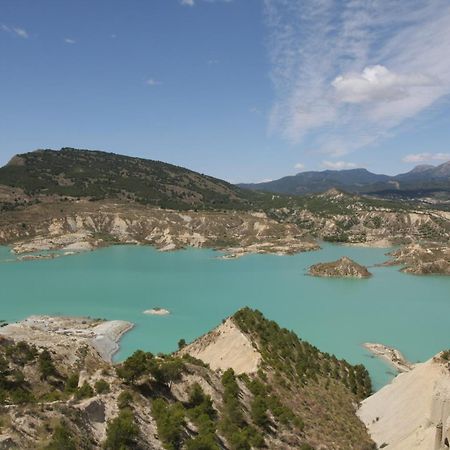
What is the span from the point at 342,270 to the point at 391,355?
55818 mm

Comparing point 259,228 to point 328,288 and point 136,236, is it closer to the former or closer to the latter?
point 136,236

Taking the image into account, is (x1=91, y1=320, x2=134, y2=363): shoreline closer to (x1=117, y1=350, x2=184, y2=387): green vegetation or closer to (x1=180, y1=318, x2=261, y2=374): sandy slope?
(x1=180, y1=318, x2=261, y2=374): sandy slope

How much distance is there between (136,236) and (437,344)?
11509 cm

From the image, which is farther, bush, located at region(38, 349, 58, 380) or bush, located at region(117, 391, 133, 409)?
bush, located at region(38, 349, 58, 380)

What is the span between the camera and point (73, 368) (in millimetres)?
35438

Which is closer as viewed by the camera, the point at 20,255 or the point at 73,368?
the point at 73,368

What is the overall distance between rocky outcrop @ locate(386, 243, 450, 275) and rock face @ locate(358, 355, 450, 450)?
8057 centimetres

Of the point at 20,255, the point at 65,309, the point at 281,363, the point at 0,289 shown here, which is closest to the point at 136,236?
the point at 20,255

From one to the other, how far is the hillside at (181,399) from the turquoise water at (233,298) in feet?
35.8

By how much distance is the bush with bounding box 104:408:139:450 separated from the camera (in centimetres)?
1866

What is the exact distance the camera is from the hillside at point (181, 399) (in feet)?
62.1

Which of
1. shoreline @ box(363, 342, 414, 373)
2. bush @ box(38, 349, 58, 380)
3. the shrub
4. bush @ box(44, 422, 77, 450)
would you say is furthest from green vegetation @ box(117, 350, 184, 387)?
shoreline @ box(363, 342, 414, 373)

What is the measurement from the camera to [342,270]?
4161 inches

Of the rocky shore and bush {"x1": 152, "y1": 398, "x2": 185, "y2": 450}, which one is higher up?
bush {"x1": 152, "y1": 398, "x2": 185, "y2": 450}
